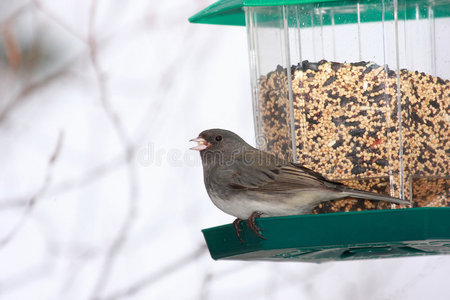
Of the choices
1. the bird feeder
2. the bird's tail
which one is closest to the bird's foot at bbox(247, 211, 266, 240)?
the bird feeder

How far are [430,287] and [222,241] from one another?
12.3 feet

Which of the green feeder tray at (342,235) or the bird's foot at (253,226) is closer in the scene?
the green feeder tray at (342,235)

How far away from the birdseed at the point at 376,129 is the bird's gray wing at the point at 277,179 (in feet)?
0.35

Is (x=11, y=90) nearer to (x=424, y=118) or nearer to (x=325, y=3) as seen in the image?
(x=325, y=3)

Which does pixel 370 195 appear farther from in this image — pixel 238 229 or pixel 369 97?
pixel 238 229

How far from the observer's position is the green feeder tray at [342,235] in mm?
2480

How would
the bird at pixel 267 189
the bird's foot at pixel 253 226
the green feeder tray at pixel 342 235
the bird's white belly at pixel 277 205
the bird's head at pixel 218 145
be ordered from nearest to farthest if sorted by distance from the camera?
the green feeder tray at pixel 342 235 < the bird's foot at pixel 253 226 < the bird at pixel 267 189 < the bird's white belly at pixel 277 205 < the bird's head at pixel 218 145

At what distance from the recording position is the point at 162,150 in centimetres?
559

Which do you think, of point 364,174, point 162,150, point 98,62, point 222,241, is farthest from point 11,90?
point 364,174

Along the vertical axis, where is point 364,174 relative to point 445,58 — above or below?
below

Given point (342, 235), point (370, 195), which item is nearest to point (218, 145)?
point (370, 195)

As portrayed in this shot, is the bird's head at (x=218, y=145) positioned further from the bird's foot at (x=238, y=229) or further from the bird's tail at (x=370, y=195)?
the bird's tail at (x=370, y=195)

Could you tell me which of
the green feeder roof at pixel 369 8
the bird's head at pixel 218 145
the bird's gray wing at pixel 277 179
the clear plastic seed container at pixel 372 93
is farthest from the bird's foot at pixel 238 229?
the green feeder roof at pixel 369 8

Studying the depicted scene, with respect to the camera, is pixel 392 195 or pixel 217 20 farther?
pixel 217 20
